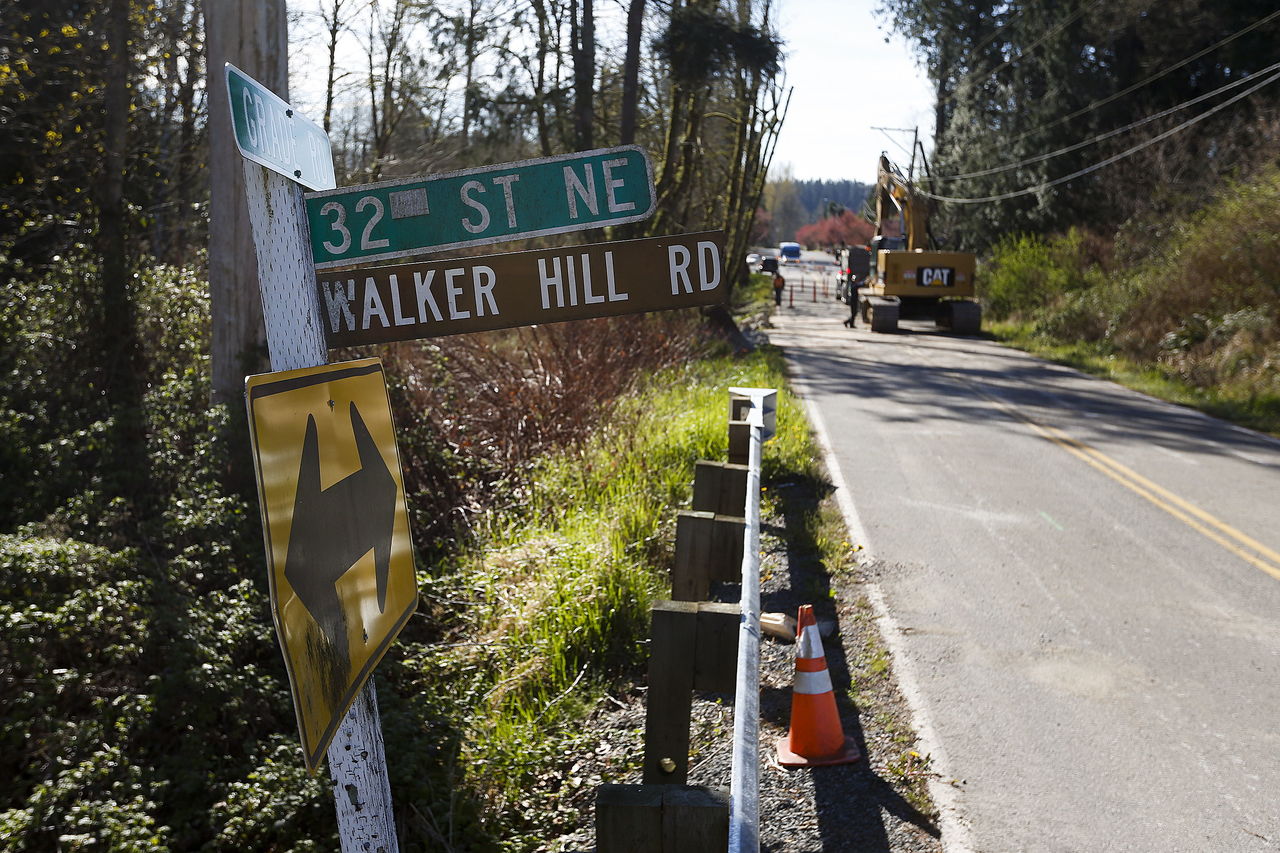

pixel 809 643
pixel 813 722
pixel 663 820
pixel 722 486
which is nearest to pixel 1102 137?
pixel 722 486

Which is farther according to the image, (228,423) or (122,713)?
(228,423)

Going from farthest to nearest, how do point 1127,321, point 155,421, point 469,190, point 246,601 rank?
1. point 1127,321
2. point 155,421
3. point 246,601
4. point 469,190

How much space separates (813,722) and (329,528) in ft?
10.2

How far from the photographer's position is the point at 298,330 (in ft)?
6.88

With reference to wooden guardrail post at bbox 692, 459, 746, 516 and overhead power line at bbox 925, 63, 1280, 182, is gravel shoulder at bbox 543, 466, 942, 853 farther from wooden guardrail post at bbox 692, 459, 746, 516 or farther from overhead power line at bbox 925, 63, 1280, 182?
overhead power line at bbox 925, 63, 1280, 182

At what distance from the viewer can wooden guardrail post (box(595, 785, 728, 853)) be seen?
2312 millimetres

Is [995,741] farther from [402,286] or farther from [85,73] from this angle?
[85,73]

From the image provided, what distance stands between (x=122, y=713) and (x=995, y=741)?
13.1ft

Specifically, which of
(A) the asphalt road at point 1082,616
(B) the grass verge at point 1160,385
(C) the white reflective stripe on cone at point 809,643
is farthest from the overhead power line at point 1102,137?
(C) the white reflective stripe on cone at point 809,643

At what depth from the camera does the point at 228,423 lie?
8156mm

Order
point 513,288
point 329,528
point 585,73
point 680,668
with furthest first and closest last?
1. point 585,73
2. point 680,668
3. point 513,288
4. point 329,528

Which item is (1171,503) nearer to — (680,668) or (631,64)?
(680,668)

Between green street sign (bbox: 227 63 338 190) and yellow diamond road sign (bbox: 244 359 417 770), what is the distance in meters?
0.40

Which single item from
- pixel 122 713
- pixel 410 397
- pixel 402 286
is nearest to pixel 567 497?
pixel 410 397
